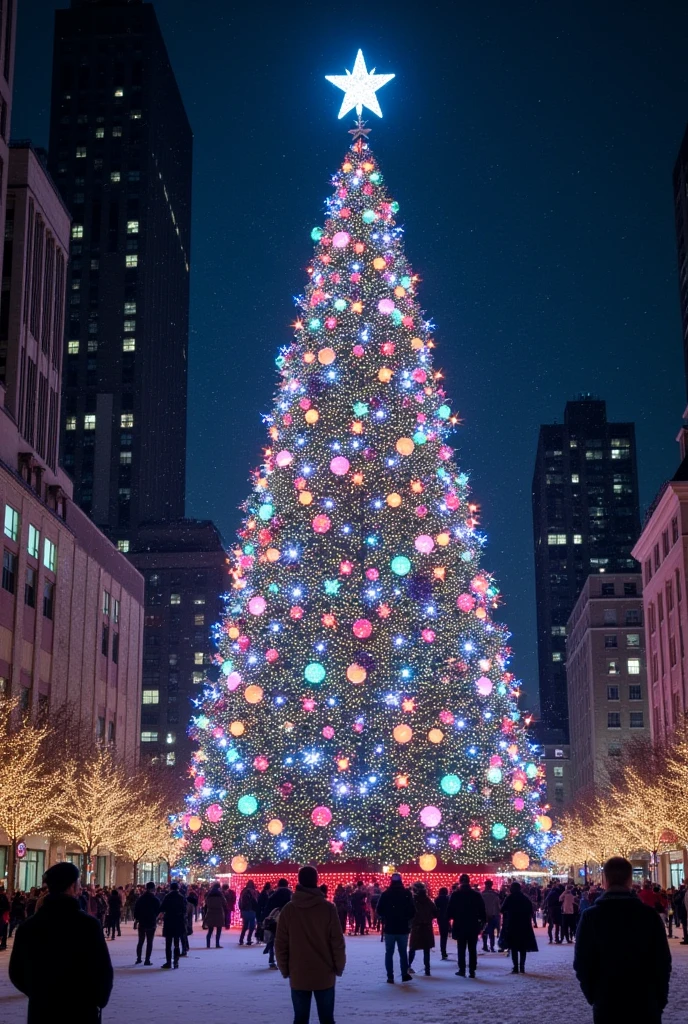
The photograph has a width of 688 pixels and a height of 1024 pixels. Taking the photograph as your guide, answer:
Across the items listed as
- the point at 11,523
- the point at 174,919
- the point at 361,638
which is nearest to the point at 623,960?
the point at 174,919

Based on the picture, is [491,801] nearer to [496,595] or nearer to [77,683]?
[496,595]

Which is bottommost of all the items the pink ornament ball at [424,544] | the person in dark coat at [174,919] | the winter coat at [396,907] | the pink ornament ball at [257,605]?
the person in dark coat at [174,919]

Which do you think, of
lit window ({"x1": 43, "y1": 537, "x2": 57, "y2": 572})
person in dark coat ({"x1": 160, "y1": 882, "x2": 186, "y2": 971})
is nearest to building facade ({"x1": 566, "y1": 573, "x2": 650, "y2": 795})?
lit window ({"x1": 43, "y1": 537, "x2": 57, "y2": 572})

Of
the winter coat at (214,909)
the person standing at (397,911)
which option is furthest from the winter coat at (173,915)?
the winter coat at (214,909)

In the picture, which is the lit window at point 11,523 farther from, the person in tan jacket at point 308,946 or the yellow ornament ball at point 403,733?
the person in tan jacket at point 308,946

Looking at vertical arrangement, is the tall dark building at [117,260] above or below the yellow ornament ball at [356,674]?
above

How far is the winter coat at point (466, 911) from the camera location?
65.4ft

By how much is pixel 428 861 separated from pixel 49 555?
27.4 metres

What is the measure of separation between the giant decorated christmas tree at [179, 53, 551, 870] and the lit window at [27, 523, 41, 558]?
53.9ft

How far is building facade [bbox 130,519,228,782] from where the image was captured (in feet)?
467

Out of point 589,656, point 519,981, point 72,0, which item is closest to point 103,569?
point 519,981

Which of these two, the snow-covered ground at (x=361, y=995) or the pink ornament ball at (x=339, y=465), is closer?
the snow-covered ground at (x=361, y=995)

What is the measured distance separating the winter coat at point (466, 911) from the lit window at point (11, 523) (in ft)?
99.3

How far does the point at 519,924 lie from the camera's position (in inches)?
803
